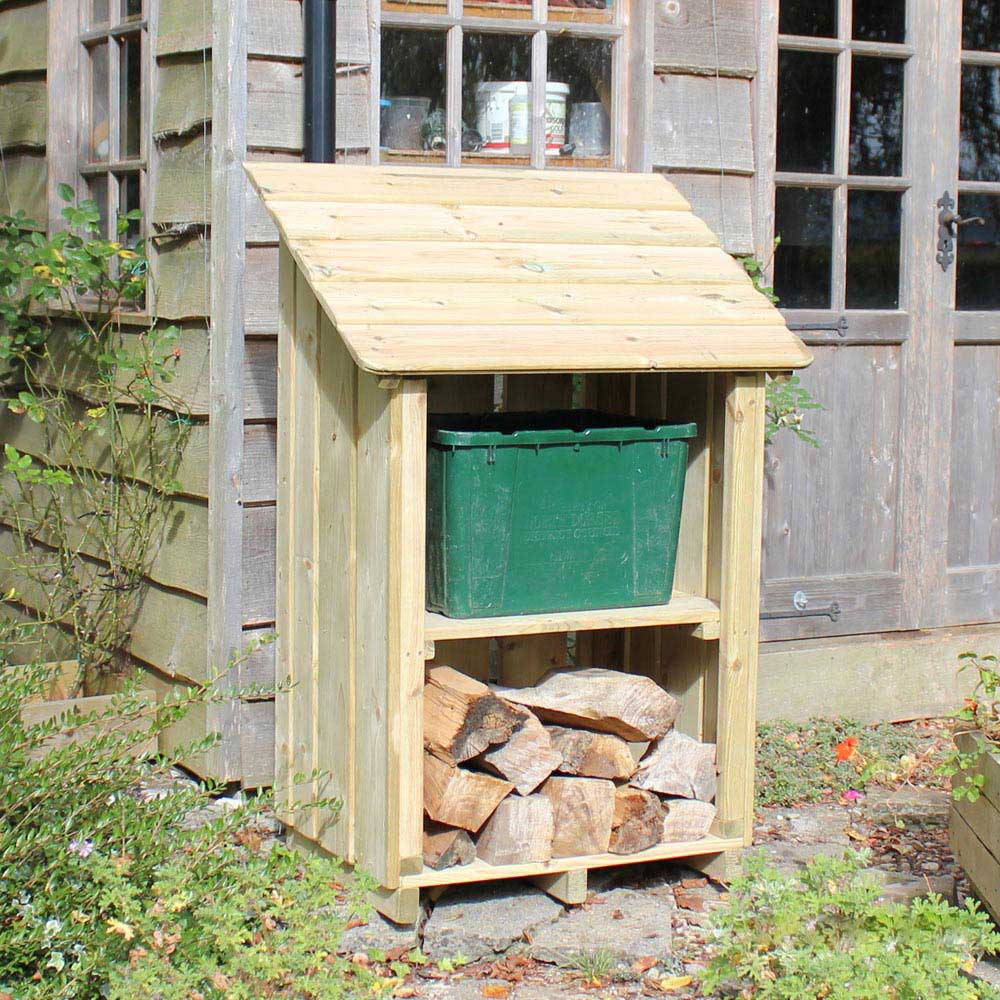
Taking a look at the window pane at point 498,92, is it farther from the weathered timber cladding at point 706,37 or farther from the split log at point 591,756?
the split log at point 591,756

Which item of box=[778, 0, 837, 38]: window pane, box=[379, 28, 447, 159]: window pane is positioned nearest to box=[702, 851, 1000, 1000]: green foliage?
box=[379, 28, 447, 159]: window pane

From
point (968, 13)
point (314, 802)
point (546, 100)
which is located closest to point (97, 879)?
point (314, 802)

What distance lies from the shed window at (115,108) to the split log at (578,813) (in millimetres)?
2228

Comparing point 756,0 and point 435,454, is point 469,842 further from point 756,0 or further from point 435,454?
point 756,0

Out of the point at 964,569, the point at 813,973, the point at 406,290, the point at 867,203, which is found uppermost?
the point at 867,203

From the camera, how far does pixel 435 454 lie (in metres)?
3.62

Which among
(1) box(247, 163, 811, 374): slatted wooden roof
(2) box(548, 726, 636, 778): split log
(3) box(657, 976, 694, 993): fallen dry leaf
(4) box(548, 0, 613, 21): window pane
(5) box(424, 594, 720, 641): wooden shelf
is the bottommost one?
(3) box(657, 976, 694, 993): fallen dry leaf

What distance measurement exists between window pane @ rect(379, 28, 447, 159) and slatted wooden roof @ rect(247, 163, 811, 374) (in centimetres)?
46

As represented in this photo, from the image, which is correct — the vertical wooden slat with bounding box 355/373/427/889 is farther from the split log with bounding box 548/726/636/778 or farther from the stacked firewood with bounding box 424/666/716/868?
the split log with bounding box 548/726/636/778

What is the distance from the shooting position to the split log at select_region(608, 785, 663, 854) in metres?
3.81

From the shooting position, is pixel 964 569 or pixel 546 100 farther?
pixel 964 569

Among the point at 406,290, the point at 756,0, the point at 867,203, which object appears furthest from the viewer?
the point at 867,203

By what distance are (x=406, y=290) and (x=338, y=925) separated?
1383mm

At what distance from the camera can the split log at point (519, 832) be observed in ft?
12.1
